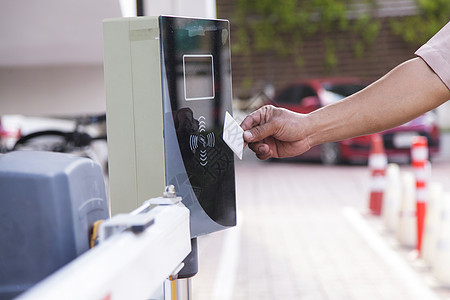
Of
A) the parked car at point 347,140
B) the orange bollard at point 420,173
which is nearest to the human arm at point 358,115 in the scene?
the orange bollard at point 420,173

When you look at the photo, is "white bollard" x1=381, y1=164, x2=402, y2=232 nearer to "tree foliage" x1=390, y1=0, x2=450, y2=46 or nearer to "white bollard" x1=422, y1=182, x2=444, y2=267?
"white bollard" x1=422, y1=182, x2=444, y2=267

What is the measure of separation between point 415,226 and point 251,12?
13.7 meters

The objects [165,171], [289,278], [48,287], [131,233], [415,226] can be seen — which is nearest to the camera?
[48,287]

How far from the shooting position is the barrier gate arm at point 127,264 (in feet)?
2.89

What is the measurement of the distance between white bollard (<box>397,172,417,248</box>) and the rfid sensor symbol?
14.3 feet

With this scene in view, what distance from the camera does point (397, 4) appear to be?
1836 cm

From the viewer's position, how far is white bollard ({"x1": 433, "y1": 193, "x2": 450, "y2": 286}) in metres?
4.59

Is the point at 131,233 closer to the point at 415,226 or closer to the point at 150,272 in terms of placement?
the point at 150,272

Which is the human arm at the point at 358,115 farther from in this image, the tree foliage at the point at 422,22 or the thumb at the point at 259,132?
the tree foliage at the point at 422,22

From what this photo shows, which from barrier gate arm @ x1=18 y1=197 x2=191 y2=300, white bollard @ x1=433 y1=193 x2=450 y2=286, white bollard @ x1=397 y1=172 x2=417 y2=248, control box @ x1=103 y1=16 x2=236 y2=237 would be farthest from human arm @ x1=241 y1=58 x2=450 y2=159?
white bollard @ x1=397 y1=172 x2=417 y2=248

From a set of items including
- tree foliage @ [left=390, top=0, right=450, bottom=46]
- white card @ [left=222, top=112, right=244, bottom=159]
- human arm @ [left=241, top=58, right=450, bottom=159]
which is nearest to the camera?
white card @ [left=222, top=112, right=244, bottom=159]

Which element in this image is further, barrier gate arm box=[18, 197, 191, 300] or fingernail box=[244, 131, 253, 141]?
fingernail box=[244, 131, 253, 141]

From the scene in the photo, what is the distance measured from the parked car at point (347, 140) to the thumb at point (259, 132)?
7.90m

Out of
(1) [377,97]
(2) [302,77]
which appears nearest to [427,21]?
(2) [302,77]
